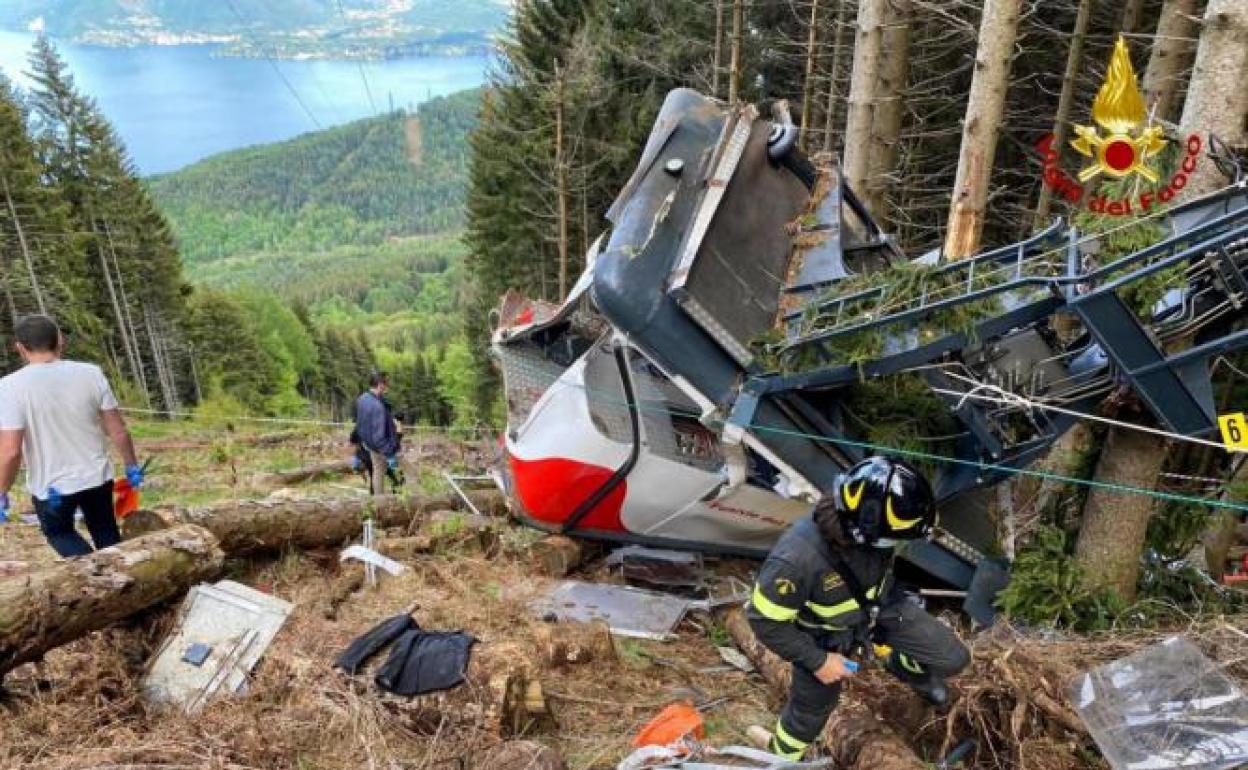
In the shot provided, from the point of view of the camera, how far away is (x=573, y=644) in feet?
13.8

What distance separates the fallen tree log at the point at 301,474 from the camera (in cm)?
1140

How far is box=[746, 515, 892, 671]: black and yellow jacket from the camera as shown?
282cm

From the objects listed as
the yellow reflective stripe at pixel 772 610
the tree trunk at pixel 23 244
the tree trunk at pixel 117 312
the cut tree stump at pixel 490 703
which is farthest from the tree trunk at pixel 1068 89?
the tree trunk at pixel 117 312

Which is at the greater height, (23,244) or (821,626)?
(821,626)

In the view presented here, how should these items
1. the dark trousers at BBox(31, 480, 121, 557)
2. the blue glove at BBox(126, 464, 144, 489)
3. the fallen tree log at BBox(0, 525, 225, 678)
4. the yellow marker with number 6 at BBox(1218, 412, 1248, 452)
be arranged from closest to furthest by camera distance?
1. the yellow marker with number 6 at BBox(1218, 412, 1248, 452)
2. the fallen tree log at BBox(0, 525, 225, 678)
3. the dark trousers at BBox(31, 480, 121, 557)
4. the blue glove at BBox(126, 464, 144, 489)

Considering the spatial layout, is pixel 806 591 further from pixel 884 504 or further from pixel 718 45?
pixel 718 45

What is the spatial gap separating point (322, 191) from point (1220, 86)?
502 ft

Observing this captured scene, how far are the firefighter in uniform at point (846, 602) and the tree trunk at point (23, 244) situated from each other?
27.9m

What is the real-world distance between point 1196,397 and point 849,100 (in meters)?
5.46

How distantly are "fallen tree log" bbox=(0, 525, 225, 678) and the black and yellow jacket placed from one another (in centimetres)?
308

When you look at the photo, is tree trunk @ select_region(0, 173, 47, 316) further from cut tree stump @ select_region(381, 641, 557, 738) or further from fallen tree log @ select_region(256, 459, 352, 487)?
cut tree stump @ select_region(381, 641, 557, 738)

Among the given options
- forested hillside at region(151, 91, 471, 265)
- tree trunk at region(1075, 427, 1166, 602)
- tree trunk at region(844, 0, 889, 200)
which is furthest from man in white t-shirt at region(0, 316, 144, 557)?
forested hillside at region(151, 91, 471, 265)

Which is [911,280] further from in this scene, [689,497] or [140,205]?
[140,205]

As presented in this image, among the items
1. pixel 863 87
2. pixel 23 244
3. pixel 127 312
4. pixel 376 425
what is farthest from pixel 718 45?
pixel 127 312
